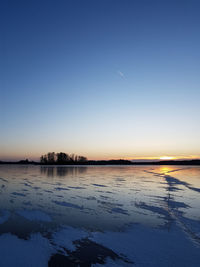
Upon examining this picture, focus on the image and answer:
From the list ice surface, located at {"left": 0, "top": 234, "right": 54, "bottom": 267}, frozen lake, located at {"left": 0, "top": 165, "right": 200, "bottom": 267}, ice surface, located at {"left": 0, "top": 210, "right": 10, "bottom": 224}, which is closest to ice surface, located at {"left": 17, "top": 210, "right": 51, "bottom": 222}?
frozen lake, located at {"left": 0, "top": 165, "right": 200, "bottom": 267}

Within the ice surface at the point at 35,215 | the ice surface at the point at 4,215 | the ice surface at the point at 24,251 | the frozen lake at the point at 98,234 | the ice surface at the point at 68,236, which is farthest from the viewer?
the ice surface at the point at 35,215

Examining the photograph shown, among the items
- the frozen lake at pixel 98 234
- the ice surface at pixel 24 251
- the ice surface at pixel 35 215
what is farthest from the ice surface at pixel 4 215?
the ice surface at pixel 24 251

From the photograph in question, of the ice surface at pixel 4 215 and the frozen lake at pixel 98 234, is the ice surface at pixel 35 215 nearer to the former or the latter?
the frozen lake at pixel 98 234

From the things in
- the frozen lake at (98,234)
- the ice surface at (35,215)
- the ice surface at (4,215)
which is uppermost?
the ice surface at (4,215)

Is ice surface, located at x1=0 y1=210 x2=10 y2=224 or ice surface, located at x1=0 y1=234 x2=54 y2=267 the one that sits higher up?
ice surface, located at x1=0 y1=210 x2=10 y2=224

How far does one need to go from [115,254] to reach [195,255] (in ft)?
7.67

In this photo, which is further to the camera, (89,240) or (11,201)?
(11,201)

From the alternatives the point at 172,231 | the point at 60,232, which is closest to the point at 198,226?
the point at 172,231

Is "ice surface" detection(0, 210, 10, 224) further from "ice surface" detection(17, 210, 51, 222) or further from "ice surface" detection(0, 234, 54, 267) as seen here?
"ice surface" detection(0, 234, 54, 267)

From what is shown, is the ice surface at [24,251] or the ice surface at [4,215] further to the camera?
the ice surface at [4,215]

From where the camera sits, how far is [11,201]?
11609 millimetres

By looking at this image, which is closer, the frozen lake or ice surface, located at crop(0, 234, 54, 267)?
ice surface, located at crop(0, 234, 54, 267)

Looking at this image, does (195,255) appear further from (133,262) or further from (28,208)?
(28,208)

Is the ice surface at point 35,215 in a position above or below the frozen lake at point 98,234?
above
